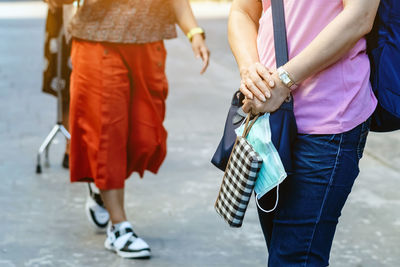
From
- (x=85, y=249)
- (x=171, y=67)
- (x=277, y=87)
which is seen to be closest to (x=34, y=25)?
(x=171, y=67)

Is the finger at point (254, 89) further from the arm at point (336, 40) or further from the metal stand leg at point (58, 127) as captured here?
the metal stand leg at point (58, 127)

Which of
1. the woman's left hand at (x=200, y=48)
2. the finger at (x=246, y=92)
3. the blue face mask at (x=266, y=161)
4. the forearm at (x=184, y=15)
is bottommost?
the woman's left hand at (x=200, y=48)

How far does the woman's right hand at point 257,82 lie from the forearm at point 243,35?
0.07 m

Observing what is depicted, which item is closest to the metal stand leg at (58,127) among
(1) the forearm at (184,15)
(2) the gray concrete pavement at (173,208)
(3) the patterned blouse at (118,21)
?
(2) the gray concrete pavement at (173,208)

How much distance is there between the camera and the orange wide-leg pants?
402 centimetres

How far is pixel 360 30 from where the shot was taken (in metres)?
2.36

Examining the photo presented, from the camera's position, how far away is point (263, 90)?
243 centimetres

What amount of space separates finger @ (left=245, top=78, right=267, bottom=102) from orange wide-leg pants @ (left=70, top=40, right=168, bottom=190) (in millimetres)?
1638

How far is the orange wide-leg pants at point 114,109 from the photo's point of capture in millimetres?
4023

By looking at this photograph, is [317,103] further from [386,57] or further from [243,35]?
[243,35]

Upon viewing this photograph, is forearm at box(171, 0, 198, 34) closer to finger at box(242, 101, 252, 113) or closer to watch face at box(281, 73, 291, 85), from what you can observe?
finger at box(242, 101, 252, 113)

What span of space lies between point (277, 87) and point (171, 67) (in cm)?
877

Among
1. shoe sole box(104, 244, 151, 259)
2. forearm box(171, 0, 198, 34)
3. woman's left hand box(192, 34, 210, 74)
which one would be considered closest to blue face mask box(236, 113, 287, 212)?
woman's left hand box(192, 34, 210, 74)

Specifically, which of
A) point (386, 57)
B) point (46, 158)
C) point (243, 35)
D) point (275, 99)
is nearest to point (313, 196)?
point (275, 99)
